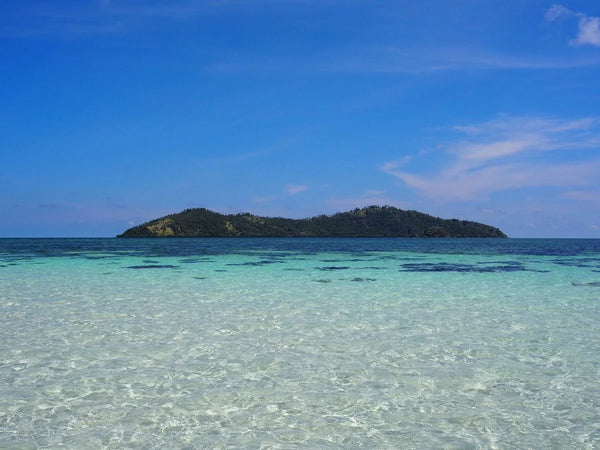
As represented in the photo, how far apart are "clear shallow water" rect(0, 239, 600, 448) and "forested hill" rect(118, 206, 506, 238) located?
168 metres

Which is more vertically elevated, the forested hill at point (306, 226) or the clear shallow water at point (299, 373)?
the forested hill at point (306, 226)

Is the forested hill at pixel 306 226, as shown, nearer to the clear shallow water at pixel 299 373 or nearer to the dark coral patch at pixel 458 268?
the dark coral patch at pixel 458 268

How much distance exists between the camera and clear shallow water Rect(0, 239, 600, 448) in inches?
231

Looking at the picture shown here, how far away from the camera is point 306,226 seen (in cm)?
19712

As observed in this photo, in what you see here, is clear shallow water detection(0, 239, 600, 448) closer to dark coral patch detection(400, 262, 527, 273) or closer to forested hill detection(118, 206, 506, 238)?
dark coral patch detection(400, 262, 527, 273)

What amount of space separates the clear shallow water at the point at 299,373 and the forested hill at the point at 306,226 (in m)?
168

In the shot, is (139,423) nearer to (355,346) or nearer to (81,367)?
(81,367)

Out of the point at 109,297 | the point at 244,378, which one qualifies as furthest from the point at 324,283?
the point at 244,378

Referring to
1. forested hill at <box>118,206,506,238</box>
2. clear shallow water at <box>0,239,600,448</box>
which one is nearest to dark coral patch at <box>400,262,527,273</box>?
clear shallow water at <box>0,239,600,448</box>

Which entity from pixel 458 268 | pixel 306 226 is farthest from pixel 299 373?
pixel 306 226

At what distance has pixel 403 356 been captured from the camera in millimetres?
9312

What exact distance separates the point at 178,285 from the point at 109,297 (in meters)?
4.54

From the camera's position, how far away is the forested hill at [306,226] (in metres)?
182

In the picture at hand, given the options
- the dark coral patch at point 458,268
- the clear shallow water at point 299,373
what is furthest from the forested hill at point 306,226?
the clear shallow water at point 299,373
